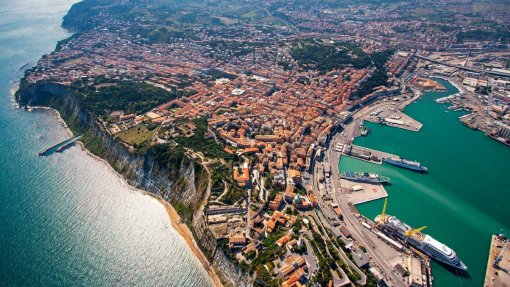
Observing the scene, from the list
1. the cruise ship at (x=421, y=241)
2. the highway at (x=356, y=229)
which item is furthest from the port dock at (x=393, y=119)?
the cruise ship at (x=421, y=241)

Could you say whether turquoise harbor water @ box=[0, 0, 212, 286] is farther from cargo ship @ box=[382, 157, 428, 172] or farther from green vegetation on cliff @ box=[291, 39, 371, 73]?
green vegetation on cliff @ box=[291, 39, 371, 73]

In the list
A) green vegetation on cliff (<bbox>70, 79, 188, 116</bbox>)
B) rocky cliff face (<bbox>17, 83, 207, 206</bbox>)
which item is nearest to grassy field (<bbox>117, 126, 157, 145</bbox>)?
rocky cliff face (<bbox>17, 83, 207, 206</bbox>)

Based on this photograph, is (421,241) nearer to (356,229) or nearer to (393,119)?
(356,229)

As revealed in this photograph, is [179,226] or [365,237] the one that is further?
[179,226]

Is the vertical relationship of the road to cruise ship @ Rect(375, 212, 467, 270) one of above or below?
below

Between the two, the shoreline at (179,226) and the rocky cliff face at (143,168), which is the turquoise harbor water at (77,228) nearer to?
the shoreline at (179,226)

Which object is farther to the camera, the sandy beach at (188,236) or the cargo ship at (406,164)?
the cargo ship at (406,164)

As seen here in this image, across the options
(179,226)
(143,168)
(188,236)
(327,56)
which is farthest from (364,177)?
(327,56)
